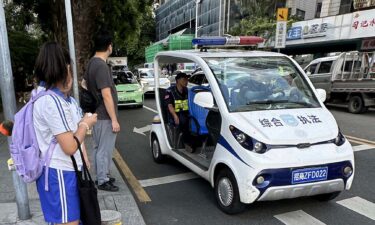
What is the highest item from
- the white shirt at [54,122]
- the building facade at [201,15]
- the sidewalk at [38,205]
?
the building facade at [201,15]

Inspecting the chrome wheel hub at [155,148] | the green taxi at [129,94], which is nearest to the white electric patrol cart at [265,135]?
the chrome wheel hub at [155,148]

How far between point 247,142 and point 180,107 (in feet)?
7.22

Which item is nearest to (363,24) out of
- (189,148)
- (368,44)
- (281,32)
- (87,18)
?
(368,44)

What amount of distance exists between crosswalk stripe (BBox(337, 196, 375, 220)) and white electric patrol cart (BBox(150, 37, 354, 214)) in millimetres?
221

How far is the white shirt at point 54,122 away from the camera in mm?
2066

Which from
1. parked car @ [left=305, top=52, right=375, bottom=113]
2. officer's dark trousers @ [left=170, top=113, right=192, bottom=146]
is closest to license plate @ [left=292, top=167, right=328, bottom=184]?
officer's dark trousers @ [left=170, top=113, right=192, bottom=146]

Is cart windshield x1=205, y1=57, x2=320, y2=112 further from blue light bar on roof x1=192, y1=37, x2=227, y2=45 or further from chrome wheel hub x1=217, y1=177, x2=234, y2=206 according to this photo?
chrome wheel hub x1=217, y1=177, x2=234, y2=206

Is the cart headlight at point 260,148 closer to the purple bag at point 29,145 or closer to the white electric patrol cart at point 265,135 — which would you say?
the white electric patrol cart at point 265,135

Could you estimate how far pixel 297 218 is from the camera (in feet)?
12.8

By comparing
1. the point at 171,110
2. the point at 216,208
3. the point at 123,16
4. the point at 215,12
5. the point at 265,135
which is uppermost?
the point at 215,12

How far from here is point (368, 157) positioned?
20.4 ft

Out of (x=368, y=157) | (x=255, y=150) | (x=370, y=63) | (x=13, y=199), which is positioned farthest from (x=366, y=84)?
(x=13, y=199)

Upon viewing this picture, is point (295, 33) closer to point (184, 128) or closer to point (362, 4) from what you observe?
point (362, 4)

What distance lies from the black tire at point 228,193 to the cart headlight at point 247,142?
38 centimetres
